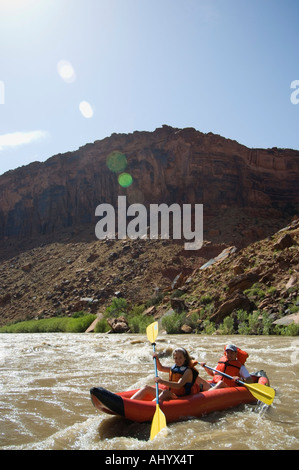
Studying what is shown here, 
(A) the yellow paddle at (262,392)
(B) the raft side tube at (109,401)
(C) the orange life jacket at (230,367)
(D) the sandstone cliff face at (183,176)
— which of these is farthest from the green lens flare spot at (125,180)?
(B) the raft side tube at (109,401)

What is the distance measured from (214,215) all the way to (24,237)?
25374 mm

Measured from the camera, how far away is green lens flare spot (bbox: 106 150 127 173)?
42.2 m

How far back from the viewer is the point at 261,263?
56.0ft

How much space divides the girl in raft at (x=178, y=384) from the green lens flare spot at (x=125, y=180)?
119ft

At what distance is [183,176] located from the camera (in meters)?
38.5

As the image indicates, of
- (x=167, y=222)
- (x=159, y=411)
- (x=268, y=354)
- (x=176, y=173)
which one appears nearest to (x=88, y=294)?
(x=167, y=222)

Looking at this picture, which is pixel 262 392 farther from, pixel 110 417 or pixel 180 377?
pixel 110 417

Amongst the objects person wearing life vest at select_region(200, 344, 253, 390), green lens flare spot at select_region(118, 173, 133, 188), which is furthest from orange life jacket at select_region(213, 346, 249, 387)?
green lens flare spot at select_region(118, 173, 133, 188)

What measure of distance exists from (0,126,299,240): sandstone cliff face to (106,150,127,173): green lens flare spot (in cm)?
42

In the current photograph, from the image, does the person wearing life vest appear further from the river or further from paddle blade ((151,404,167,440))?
paddle blade ((151,404,167,440))

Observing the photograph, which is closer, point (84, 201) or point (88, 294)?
point (88, 294)

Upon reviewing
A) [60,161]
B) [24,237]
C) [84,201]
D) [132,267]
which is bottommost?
[132,267]
